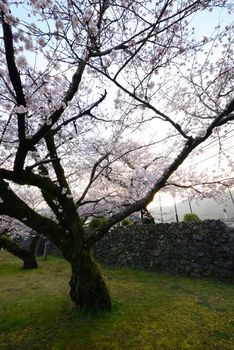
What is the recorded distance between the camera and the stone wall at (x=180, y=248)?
351 inches

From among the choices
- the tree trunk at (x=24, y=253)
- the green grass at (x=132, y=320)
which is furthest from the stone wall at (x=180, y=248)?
the tree trunk at (x=24, y=253)

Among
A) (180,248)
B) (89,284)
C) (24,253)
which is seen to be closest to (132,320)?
(89,284)

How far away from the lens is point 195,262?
9539 millimetres

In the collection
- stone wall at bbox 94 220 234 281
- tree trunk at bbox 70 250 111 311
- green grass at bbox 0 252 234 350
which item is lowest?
green grass at bbox 0 252 234 350

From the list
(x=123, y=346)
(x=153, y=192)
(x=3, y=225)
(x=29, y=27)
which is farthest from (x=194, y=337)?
(x=3, y=225)

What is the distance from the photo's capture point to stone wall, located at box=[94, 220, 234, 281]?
351 inches

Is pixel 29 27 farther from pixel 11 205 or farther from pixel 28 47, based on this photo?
pixel 11 205

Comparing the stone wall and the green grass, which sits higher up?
the stone wall

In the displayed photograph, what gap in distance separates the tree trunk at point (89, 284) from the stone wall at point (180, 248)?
4.84 meters

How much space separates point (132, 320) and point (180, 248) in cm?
528

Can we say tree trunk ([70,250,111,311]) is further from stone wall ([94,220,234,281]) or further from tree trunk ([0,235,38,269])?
tree trunk ([0,235,38,269])

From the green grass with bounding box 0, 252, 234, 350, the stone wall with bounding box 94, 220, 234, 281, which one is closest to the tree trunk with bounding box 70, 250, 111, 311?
the green grass with bounding box 0, 252, 234, 350

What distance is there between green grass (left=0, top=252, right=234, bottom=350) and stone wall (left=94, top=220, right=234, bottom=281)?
2.45 feet

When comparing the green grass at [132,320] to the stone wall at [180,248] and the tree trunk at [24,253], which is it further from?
the tree trunk at [24,253]
